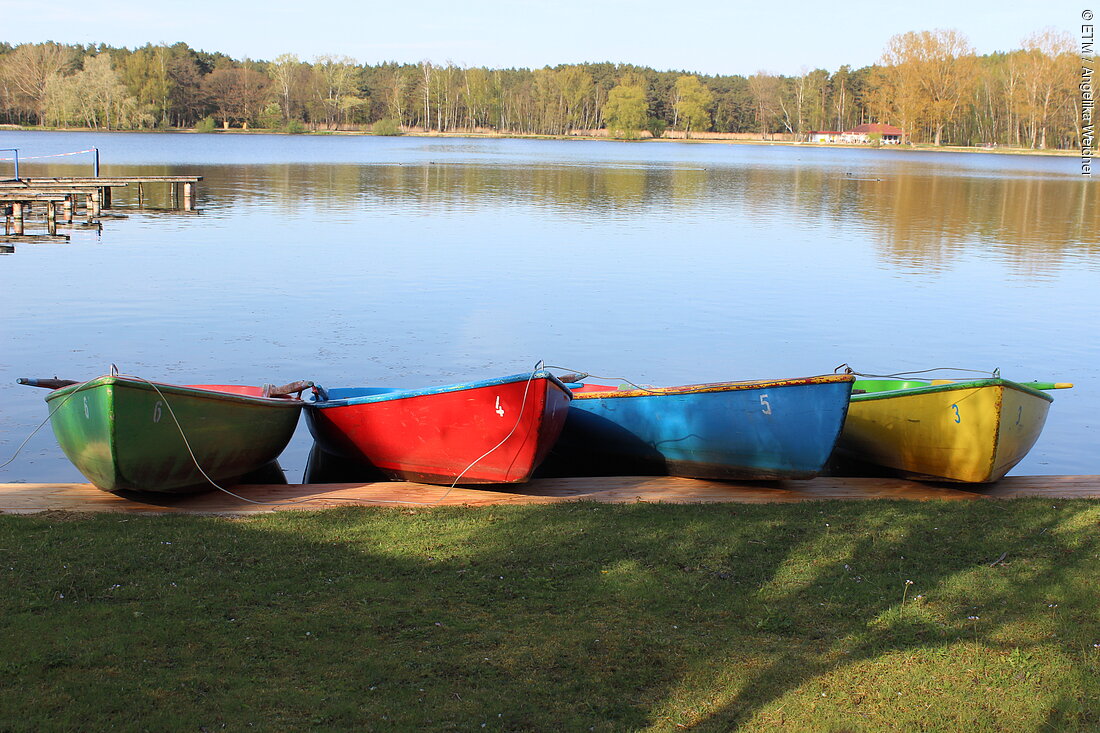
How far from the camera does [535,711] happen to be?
4395mm

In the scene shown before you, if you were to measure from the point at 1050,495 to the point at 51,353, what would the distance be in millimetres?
12242

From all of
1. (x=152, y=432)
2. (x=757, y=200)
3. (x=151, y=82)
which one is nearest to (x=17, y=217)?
(x=152, y=432)

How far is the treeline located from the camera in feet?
392

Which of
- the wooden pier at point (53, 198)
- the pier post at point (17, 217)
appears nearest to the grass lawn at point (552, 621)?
the wooden pier at point (53, 198)

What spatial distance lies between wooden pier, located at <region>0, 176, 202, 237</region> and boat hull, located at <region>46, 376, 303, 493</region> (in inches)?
894

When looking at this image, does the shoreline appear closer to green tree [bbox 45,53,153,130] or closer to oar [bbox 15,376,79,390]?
green tree [bbox 45,53,153,130]

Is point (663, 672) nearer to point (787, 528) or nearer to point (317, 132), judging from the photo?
point (787, 528)

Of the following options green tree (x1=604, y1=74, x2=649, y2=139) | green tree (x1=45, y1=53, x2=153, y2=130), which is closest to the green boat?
green tree (x1=45, y1=53, x2=153, y2=130)

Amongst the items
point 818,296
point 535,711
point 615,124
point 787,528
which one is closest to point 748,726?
point 535,711

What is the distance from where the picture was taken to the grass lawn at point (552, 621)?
14.4 ft

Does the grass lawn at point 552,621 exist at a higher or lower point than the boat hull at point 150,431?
lower

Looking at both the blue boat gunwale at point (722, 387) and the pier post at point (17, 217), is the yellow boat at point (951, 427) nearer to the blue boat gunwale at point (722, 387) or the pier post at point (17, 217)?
the blue boat gunwale at point (722, 387)

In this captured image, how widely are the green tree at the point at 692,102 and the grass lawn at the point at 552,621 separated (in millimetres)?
168582

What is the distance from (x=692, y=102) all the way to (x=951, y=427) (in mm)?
167576
